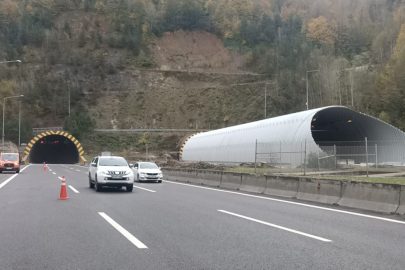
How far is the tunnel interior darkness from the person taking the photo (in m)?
85.2

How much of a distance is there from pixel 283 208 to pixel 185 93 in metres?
89.4

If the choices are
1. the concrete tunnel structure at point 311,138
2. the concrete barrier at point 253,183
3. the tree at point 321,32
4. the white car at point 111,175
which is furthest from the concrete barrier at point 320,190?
the tree at point 321,32

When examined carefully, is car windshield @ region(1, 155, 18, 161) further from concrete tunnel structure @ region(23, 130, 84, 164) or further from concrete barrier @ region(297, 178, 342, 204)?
concrete tunnel structure @ region(23, 130, 84, 164)

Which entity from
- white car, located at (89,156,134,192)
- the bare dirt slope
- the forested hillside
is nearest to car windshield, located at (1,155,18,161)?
white car, located at (89,156,134,192)

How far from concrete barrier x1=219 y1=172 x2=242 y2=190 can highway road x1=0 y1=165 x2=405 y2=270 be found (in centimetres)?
727

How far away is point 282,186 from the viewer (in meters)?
17.5

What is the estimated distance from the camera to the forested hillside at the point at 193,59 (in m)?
86.1

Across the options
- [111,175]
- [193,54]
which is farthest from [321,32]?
[111,175]

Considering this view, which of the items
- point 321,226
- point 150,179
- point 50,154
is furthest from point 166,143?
point 321,226

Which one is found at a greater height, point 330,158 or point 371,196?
point 330,158

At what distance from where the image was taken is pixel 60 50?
11869cm

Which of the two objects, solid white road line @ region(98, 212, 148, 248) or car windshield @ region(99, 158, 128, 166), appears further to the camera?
car windshield @ region(99, 158, 128, 166)

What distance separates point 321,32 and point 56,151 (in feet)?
301

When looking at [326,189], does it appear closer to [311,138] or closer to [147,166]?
[147,166]
